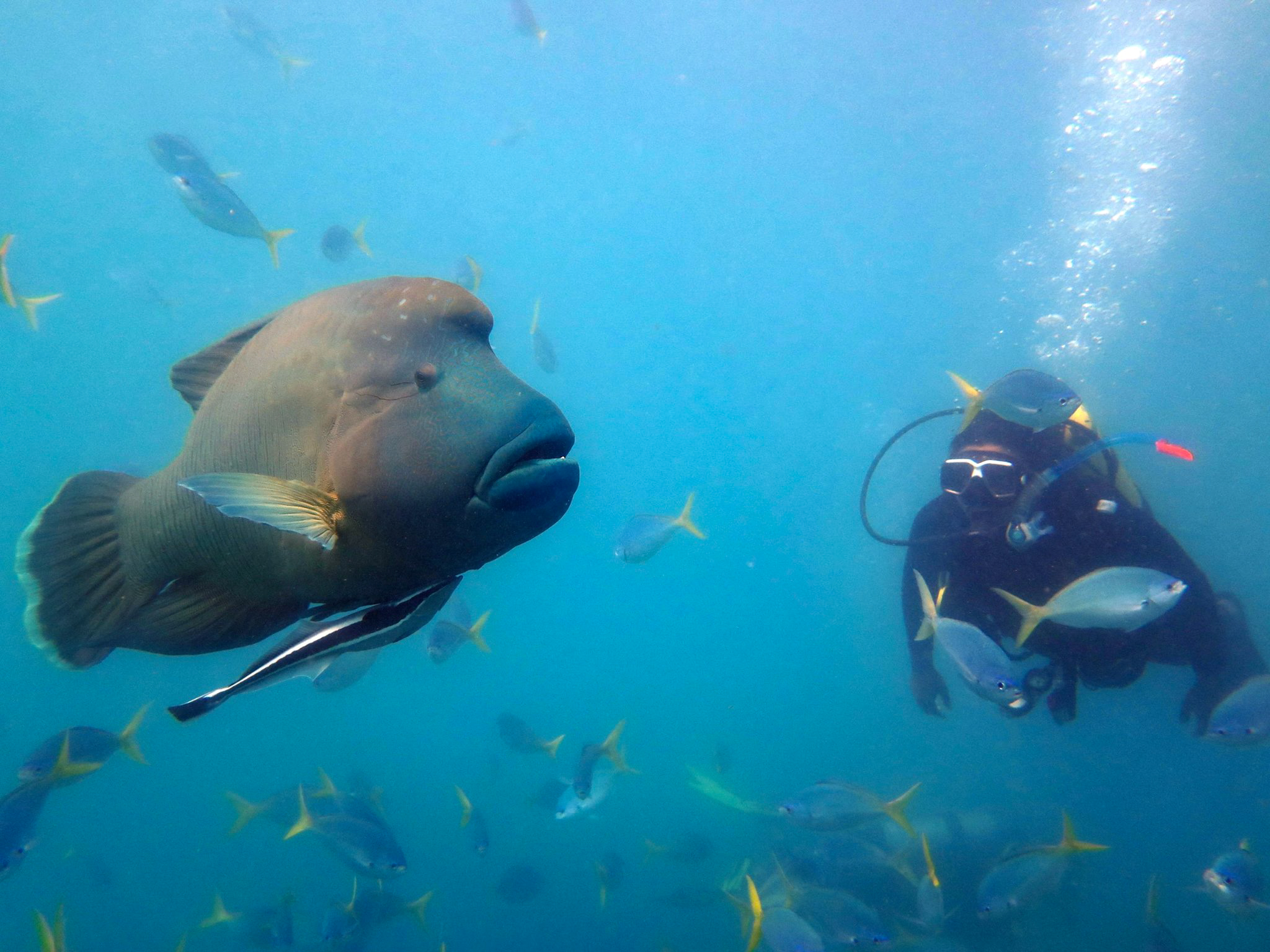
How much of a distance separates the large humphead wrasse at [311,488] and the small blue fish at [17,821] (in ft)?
16.6

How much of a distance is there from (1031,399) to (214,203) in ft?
23.7

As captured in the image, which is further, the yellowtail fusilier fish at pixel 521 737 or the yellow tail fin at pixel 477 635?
the yellowtail fusilier fish at pixel 521 737

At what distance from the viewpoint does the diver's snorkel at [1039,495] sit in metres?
4.52

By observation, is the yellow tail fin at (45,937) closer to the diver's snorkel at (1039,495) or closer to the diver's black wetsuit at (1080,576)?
the diver's black wetsuit at (1080,576)

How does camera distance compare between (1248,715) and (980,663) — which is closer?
(980,663)

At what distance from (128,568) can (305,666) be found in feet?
3.37

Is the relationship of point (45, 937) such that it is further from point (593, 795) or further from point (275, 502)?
point (275, 502)

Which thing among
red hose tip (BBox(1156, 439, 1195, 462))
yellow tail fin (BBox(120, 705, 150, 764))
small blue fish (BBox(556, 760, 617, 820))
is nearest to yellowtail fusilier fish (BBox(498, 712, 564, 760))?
small blue fish (BBox(556, 760, 617, 820))

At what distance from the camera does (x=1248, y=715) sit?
463cm

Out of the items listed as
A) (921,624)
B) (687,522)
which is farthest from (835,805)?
(687,522)

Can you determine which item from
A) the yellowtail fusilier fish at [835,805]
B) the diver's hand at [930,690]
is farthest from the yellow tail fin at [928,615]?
the yellowtail fusilier fish at [835,805]

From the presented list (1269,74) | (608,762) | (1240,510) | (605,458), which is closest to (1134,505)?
(608,762)

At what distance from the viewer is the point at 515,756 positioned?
2406cm

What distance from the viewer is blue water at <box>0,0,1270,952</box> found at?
60.1ft
